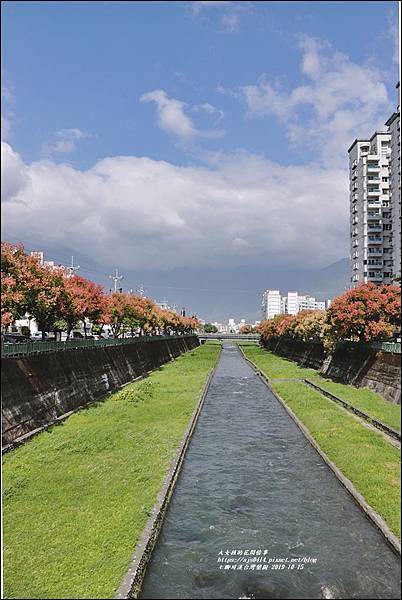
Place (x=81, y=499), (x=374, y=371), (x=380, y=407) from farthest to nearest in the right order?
1. (x=81, y=499)
2. (x=374, y=371)
3. (x=380, y=407)

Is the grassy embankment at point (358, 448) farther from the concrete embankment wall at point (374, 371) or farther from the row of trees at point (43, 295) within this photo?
the row of trees at point (43, 295)

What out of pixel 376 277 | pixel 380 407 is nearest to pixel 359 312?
pixel 380 407

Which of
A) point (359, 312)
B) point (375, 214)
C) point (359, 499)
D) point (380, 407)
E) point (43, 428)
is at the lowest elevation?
point (43, 428)

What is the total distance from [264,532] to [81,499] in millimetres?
4619

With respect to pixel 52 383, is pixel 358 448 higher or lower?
lower

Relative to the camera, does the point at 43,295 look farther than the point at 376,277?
No

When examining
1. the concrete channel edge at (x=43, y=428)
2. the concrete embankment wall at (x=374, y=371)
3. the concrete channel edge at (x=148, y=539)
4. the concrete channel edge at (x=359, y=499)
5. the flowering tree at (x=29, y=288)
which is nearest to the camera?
the concrete embankment wall at (x=374, y=371)

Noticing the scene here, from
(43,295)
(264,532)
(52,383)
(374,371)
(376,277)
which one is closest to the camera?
(374,371)

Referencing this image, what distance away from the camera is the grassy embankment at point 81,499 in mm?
7930

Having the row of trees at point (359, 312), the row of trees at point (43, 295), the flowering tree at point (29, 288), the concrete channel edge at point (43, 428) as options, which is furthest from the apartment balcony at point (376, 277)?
the flowering tree at point (29, 288)

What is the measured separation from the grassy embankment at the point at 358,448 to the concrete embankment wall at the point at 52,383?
11.1m

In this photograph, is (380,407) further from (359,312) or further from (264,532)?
(359,312)

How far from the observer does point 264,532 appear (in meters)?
9.81

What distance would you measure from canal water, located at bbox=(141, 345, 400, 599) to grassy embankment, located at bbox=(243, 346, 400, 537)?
19.6 inches
